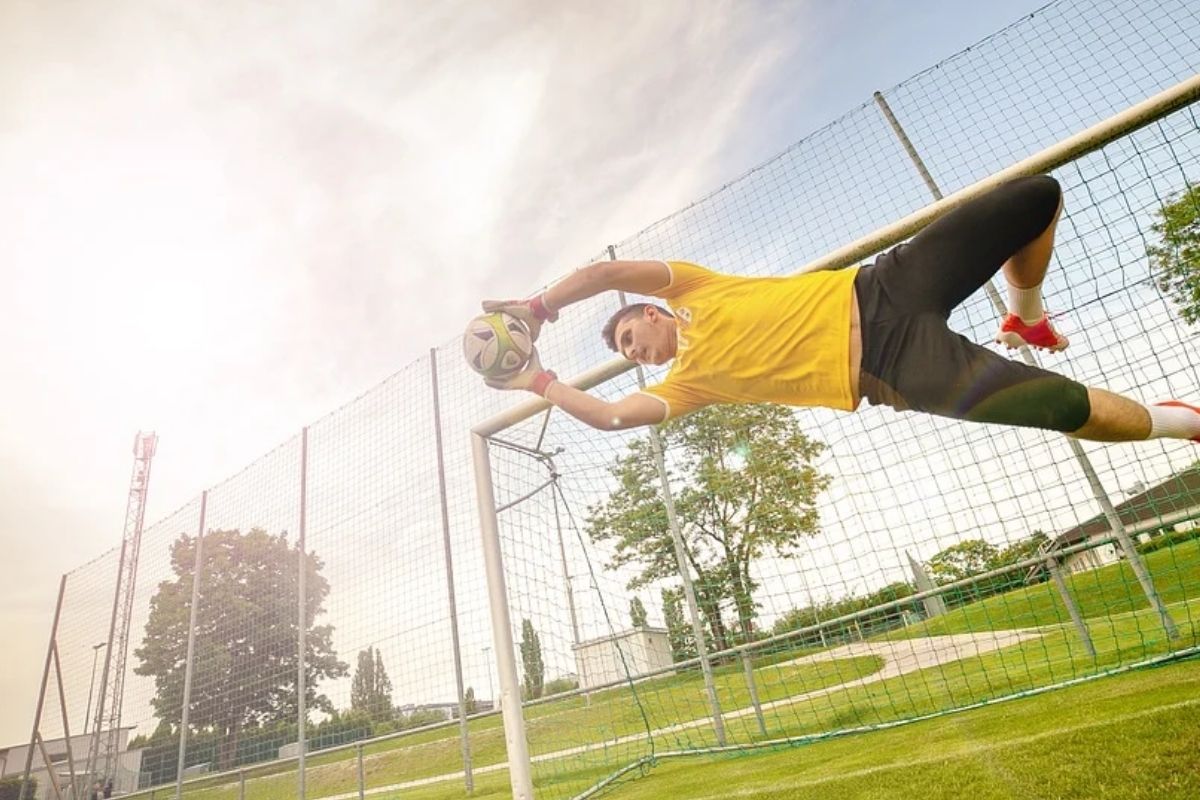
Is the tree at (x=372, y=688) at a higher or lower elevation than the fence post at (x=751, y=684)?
higher

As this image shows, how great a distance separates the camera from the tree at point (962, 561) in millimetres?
4570

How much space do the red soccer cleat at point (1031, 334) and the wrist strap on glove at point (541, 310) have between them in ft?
6.51

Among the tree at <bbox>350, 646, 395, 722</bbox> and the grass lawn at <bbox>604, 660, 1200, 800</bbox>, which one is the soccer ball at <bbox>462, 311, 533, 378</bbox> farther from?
the tree at <bbox>350, 646, 395, 722</bbox>

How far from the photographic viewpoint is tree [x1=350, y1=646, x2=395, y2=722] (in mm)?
7785

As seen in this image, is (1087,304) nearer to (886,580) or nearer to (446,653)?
(886,580)

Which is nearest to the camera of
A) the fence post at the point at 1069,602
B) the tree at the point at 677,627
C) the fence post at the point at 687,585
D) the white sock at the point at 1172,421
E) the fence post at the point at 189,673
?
the white sock at the point at 1172,421

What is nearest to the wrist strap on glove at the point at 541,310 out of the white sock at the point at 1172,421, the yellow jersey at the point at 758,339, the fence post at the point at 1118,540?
the yellow jersey at the point at 758,339

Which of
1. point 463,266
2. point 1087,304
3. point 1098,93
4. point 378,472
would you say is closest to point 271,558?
point 378,472

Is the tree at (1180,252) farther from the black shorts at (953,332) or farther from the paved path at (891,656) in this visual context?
the paved path at (891,656)

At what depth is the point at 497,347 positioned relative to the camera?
2.96 meters

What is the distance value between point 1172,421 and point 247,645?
38.8ft

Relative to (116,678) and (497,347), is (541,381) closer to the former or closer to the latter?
(497,347)

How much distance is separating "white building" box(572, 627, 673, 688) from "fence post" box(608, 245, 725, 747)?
379 millimetres

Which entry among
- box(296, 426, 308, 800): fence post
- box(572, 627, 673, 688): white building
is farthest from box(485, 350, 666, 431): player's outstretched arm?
box(296, 426, 308, 800): fence post
